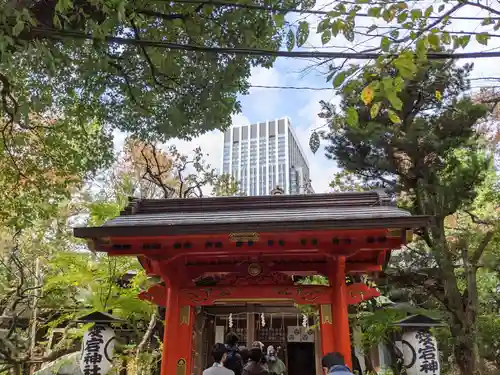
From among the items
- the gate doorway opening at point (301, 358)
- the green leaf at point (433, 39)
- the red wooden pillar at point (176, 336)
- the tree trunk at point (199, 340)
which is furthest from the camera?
the gate doorway opening at point (301, 358)

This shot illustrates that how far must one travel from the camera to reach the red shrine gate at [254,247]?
4.99 m

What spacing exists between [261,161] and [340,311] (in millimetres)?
13213

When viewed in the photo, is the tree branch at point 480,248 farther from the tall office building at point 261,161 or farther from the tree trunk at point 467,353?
the tall office building at point 261,161

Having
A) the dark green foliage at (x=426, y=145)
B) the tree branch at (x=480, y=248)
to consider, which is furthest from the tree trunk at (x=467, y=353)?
the dark green foliage at (x=426, y=145)

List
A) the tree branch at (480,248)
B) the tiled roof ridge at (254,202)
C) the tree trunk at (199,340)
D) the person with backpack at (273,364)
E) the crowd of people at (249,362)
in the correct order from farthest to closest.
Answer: the tree branch at (480,248)
the tree trunk at (199,340)
the person with backpack at (273,364)
the tiled roof ridge at (254,202)
the crowd of people at (249,362)

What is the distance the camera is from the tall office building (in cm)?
1570

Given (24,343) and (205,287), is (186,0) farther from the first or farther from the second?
(24,343)

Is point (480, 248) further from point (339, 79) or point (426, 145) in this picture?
point (339, 79)

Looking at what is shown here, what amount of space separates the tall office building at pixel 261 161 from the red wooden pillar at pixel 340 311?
9380 mm

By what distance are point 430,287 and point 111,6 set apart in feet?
27.4

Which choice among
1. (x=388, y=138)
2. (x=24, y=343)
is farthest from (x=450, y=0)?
(x=24, y=343)

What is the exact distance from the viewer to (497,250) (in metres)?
9.99

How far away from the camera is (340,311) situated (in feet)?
18.5

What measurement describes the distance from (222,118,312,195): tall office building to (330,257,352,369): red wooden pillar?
9380mm
